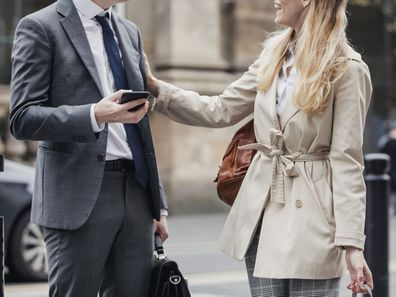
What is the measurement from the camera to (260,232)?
3.60 m

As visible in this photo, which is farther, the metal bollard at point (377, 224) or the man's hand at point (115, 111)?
the metal bollard at point (377, 224)

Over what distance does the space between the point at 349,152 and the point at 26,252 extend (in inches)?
235

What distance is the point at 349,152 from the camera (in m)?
3.49

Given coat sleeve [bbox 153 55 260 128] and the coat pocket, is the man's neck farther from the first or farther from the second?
the coat pocket

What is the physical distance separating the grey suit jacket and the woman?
2.02 feet

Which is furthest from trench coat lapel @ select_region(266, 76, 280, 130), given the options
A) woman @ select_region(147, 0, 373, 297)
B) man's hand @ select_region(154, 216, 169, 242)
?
man's hand @ select_region(154, 216, 169, 242)

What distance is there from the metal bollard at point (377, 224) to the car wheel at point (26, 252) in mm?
3308

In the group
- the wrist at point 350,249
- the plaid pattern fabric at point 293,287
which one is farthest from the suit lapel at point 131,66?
the wrist at point 350,249

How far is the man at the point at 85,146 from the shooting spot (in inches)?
130

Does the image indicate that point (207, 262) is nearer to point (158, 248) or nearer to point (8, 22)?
point (158, 248)

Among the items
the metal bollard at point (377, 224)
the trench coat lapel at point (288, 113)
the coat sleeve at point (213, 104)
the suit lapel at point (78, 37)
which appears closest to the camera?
the suit lapel at point (78, 37)

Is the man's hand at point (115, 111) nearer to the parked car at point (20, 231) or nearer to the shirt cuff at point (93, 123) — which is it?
the shirt cuff at point (93, 123)

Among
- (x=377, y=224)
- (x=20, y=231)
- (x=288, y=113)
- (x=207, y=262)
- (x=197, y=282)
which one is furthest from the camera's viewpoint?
(x=207, y=262)

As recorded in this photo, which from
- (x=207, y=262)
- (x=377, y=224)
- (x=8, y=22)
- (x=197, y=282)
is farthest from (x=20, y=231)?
(x=8, y=22)
